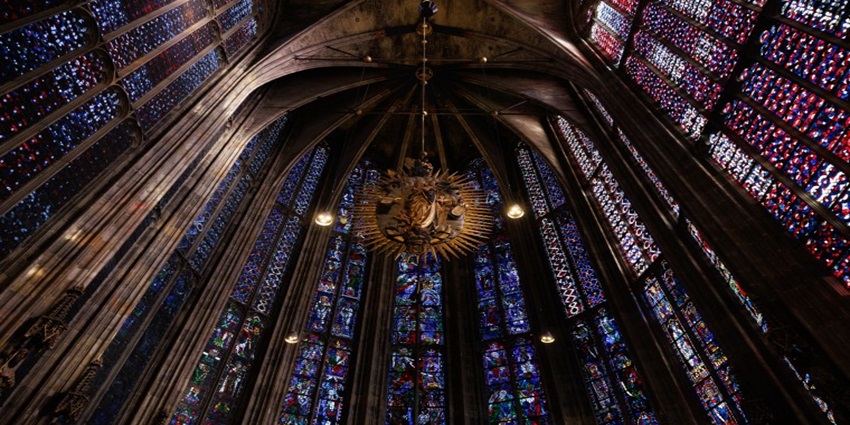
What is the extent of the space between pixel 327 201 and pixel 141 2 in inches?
283

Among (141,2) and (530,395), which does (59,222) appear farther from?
(530,395)

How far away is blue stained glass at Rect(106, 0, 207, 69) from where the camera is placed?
6.13 meters

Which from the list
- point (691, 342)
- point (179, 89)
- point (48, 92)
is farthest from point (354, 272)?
point (48, 92)

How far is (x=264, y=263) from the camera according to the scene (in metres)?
10.9

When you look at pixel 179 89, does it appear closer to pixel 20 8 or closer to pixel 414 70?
pixel 20 8

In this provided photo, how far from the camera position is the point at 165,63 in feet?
23.0

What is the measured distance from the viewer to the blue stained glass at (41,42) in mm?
4609

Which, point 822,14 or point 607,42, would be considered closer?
point 822,14

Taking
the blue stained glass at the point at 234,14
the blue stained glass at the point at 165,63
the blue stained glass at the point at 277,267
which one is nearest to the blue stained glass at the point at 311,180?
the blue stained glass at the point at 277,267

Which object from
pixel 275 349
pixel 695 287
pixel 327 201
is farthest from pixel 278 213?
pixel 695 287

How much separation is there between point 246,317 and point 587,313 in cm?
720

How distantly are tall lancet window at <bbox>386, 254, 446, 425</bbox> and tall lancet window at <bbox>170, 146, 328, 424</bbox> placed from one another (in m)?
3.03

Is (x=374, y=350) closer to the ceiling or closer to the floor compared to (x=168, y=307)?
closer to the ceiling

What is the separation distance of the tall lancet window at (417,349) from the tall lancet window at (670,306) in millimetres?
3922
